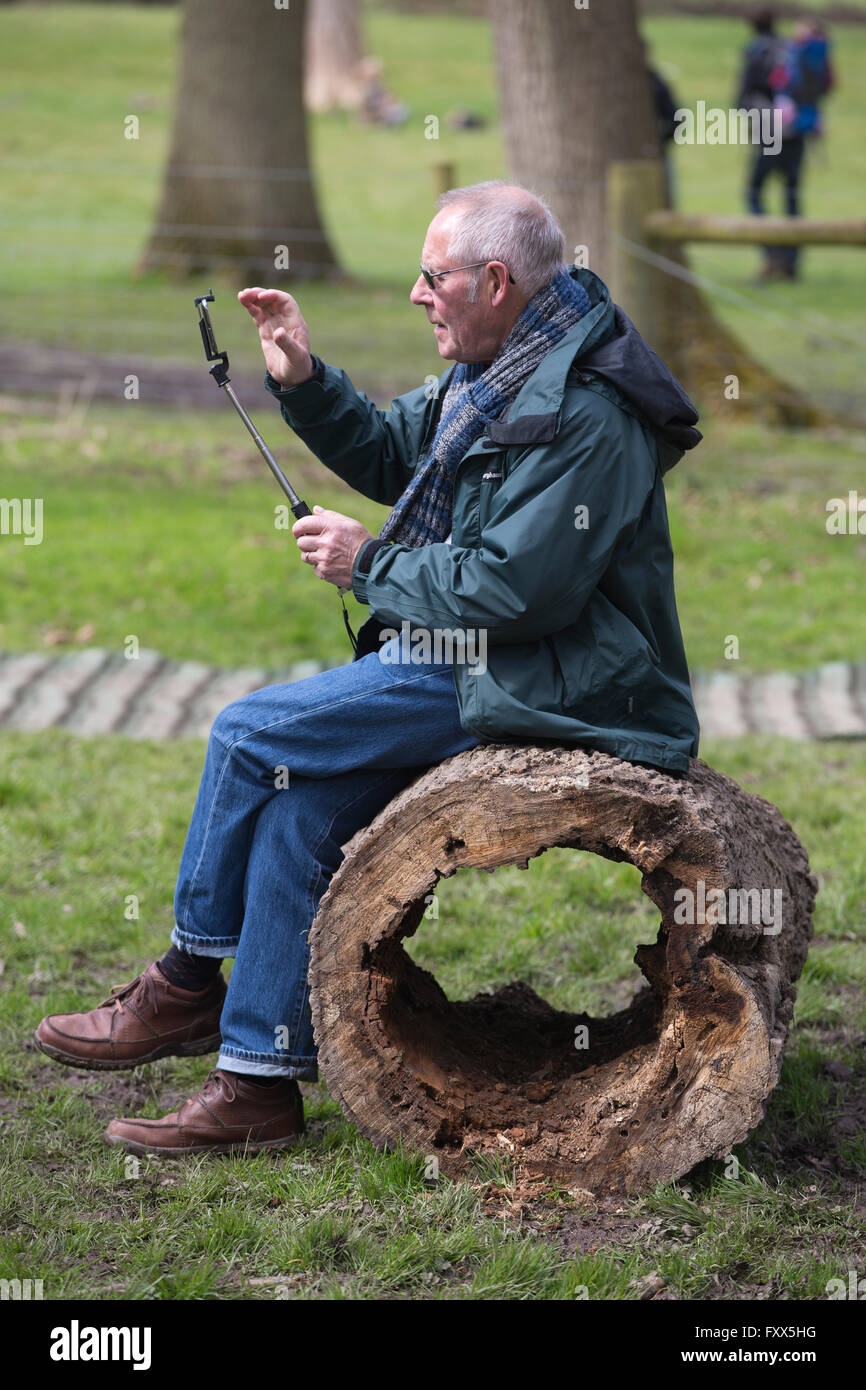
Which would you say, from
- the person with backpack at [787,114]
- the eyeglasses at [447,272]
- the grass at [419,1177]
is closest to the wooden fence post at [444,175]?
the grass at [419,1177]

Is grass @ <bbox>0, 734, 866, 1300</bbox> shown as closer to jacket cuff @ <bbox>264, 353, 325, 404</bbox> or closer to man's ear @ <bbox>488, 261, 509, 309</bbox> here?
jacket cuff @ <bbox>264, 353, 325, 404</bbox>

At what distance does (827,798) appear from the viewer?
5.69 m

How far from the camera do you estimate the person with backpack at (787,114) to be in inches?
668

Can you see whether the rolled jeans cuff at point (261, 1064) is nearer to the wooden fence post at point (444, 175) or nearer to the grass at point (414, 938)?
the grass at point (414, 938)

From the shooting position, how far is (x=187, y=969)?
12.4 feet

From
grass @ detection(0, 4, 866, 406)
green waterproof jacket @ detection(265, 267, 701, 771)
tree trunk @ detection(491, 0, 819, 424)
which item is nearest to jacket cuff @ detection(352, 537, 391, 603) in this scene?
green waterproof jacket @ detection(265, 267, 701, 771)

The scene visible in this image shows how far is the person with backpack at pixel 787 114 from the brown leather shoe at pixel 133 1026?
1439cm

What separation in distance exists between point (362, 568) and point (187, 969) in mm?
1099

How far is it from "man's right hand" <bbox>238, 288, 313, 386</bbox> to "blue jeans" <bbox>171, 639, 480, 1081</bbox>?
733 millimetres

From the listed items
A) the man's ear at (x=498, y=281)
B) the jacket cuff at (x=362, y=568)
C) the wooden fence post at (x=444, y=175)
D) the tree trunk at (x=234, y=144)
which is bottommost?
the jacket cuff at (x=362, y=568)

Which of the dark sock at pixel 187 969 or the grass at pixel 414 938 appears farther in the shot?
the dark sock at pixel 187 969

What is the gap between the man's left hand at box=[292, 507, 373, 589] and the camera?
345cm

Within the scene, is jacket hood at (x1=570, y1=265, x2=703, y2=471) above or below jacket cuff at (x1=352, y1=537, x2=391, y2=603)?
above

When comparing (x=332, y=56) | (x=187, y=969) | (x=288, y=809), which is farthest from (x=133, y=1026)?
(x=332, y=56)
